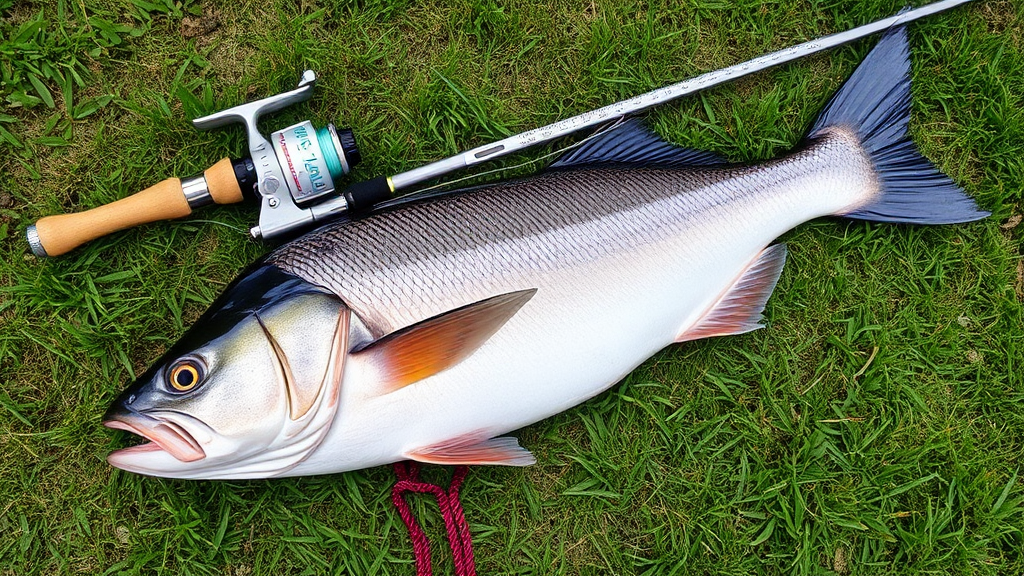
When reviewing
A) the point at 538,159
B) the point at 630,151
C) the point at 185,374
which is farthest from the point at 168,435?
the point at 630,151

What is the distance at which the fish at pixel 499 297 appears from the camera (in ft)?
6.95

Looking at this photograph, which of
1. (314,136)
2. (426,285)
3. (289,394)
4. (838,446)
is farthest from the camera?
(838,446)

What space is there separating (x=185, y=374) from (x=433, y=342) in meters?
0.80

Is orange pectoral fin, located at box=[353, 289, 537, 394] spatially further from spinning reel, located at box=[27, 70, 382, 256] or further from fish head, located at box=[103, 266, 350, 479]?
spinning reel, located at box=[27, 70, 382, 256]

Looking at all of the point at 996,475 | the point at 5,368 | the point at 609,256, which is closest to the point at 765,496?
the point at 996,475

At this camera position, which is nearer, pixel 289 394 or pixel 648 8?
pixel 289 394

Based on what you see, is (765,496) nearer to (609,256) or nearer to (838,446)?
(838,446)

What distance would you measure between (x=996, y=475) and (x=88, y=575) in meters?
3.86

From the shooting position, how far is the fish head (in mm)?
2068

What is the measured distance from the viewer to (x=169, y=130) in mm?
2717

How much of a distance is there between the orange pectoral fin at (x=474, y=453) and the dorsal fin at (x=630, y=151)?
1.13 meters

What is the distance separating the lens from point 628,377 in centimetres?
277

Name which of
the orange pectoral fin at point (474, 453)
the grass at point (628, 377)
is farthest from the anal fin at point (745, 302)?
the orange pectoral fin at point (474, 453)

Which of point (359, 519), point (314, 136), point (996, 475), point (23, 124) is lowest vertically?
point (996, 475)
